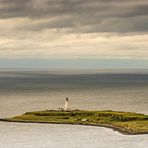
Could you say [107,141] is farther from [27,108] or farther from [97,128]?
[27,108]

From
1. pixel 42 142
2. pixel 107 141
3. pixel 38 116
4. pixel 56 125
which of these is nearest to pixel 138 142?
pixel 107 141

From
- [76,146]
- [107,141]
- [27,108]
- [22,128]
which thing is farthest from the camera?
[27,108]

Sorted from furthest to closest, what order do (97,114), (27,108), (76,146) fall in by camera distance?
1. (27,108)
2. (97,114)
3. (76,146)

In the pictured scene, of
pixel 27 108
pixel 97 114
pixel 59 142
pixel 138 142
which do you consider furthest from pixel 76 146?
pixel 27 108

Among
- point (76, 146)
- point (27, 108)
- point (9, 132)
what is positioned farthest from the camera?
point (27, 108)

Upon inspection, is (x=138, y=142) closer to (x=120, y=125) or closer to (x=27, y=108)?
(x=120, y=125)

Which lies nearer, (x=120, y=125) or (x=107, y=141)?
(x=107, y=141)
